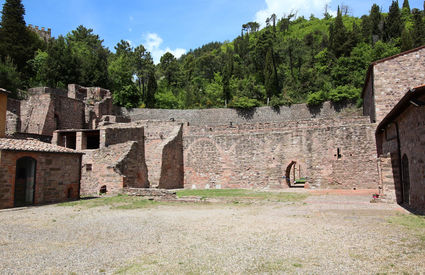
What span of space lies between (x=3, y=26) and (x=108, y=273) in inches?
1774

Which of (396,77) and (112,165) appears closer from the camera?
(396,77)

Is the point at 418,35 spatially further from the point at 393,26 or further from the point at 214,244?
the point at 214,244

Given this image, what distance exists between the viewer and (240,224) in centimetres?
828

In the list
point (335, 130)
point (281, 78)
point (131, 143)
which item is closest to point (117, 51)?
point (281, 78)

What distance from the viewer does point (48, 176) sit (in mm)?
14156

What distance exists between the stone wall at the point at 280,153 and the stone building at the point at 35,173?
9711 millimetres

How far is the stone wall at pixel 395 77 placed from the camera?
16734mm

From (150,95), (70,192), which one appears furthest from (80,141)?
(150,95)

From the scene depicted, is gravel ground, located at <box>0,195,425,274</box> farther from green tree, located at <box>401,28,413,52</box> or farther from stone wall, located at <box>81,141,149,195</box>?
green tree, located at <box>401,28,413,52</box>

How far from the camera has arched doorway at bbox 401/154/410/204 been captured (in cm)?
1149

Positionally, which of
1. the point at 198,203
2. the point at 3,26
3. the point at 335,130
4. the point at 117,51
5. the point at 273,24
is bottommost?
the point at 198,203

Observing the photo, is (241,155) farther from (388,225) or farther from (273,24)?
(273,24)

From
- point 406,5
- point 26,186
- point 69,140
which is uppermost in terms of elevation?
point 406,5

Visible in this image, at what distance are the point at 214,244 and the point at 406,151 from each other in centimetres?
851
